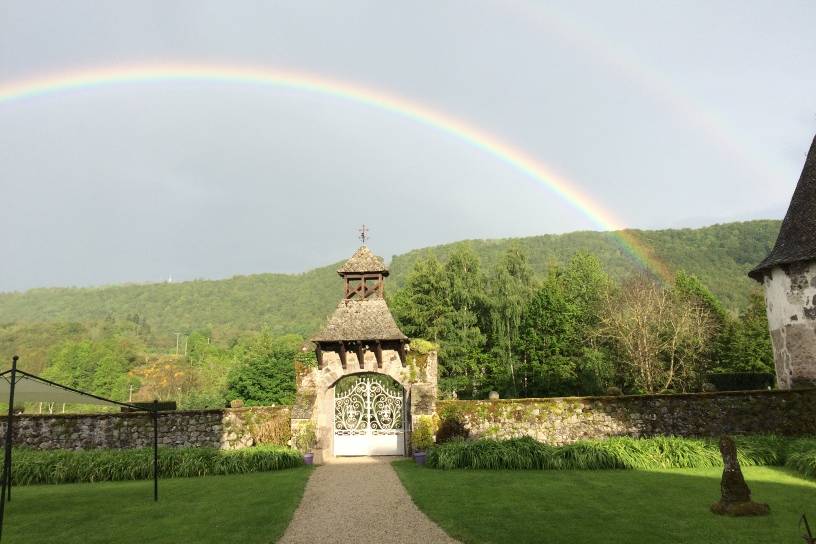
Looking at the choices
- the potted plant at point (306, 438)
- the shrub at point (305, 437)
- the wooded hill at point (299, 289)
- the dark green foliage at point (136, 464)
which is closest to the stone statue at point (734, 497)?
the potted plant at point (306, 438)

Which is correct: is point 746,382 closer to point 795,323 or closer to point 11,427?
point 795,323

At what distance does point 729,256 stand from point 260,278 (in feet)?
257

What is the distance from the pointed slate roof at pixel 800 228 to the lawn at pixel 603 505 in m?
8.69

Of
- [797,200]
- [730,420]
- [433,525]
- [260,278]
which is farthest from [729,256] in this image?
[260,278]

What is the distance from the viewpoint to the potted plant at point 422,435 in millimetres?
16297

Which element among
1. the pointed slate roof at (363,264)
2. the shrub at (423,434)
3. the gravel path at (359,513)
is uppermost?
the pointed slate roof at (363,264)

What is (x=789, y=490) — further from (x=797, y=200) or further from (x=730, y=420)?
(x=797, y=200)

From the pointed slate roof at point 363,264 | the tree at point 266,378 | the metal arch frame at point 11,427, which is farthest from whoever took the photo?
the tree at point 266,378

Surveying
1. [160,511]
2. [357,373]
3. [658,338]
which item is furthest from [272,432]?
[658,338]

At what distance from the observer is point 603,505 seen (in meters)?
9.48

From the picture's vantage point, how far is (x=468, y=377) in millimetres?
41156

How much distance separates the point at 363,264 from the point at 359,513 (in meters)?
10.2

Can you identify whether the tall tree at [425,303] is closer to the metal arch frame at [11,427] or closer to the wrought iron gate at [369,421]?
the wrought iron gate at [369,421]

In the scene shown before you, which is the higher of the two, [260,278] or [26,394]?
[260,278]
